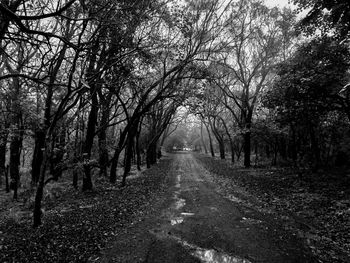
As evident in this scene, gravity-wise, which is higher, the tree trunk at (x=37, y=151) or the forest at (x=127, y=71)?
the forest at (x=127, y=71)

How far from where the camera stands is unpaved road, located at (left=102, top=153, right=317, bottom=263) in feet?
15.1

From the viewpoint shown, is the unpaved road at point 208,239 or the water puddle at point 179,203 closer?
the unpaved road at point 208,239

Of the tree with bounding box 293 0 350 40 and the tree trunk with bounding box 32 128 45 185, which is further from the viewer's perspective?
the tree trunk with bounding box 32 128 45 185

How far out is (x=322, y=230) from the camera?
589 centimetres

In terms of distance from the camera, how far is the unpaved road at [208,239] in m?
4.61

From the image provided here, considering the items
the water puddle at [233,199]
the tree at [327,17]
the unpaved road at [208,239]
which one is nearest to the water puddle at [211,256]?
the unpaved road at [208,239]

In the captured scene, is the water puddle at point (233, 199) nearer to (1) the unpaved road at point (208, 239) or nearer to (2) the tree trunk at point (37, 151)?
(1) the unpaved road at point (208, 239)

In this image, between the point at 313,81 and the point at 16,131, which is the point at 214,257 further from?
the point at 16,131

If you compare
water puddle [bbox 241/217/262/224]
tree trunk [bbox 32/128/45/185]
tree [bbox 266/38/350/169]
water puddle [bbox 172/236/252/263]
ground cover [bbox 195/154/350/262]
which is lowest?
water puddle [bbox 172/236/252/263]

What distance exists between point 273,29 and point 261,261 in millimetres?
18393

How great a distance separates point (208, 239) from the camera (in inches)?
215

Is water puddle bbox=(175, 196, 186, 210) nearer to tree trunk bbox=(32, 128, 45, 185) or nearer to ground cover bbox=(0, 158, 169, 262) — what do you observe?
ground cover bbox=(0, 158, 169, 262)

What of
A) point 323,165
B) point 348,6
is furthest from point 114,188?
point 323,165

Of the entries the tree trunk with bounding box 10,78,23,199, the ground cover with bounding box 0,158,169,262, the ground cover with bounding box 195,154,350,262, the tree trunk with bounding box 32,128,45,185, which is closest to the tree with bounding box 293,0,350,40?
the ground cover with bounding box 195,154,350,262
